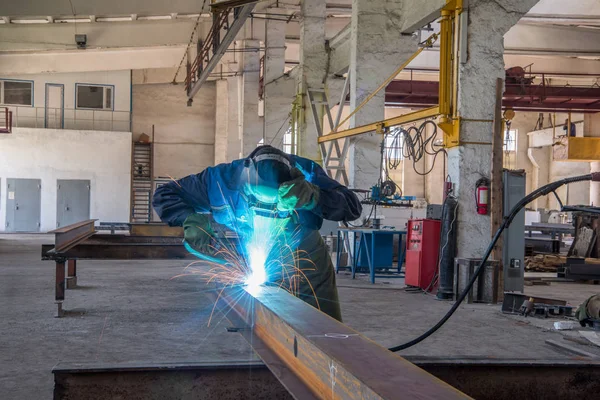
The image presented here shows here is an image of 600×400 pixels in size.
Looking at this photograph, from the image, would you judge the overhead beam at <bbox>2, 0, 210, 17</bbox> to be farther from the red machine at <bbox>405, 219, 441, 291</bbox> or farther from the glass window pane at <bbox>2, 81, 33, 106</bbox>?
the red machine at <bbox>405, 219, 441, 291</bbox>

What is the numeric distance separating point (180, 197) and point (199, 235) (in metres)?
0.41

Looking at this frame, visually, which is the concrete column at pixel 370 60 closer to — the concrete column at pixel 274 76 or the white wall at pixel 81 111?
the concrete column at pixel 274 76

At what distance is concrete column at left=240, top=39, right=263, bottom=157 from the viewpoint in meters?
16.6

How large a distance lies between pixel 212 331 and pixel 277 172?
230 centimetres

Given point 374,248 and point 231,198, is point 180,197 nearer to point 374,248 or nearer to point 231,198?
point 231,198

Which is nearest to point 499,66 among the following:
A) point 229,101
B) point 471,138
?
point 471,138

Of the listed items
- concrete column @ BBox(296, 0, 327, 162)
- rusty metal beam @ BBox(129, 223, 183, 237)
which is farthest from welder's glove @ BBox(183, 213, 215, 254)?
concrete column @ BBox(296, 0, 327, 162)

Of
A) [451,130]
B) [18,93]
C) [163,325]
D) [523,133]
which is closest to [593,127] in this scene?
[523,133]

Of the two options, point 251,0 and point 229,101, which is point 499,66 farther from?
point 229,101

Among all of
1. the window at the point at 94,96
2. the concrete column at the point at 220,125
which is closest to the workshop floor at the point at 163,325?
the window at the point at 94,96

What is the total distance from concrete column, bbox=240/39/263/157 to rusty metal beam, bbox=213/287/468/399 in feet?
45.7

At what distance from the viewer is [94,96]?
2148 centimetres

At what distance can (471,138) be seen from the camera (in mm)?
7758

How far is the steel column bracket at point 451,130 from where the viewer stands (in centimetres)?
771
